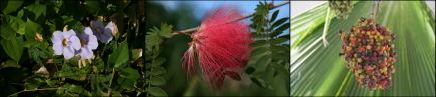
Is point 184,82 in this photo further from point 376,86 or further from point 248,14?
point 376,86

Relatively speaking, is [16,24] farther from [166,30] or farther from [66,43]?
[166,30]

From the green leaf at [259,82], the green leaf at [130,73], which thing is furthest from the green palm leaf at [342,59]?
the green leaf at [130,73]

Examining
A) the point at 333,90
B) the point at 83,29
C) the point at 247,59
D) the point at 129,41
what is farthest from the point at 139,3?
the point at 333,90

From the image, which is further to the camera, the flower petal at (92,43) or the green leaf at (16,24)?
the flower petal at (92,43)

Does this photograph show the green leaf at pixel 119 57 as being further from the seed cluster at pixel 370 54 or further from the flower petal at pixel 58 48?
the seed cluster at pixel 370 54

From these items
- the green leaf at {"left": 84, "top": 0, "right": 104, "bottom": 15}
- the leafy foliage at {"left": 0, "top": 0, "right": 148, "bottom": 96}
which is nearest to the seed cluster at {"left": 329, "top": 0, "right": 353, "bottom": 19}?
the leafy foliage at {"left": 0, "top": 0, "right": 148, "bottom": 96}

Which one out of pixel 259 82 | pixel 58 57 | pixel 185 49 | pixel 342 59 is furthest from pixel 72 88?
pixel 342 59
